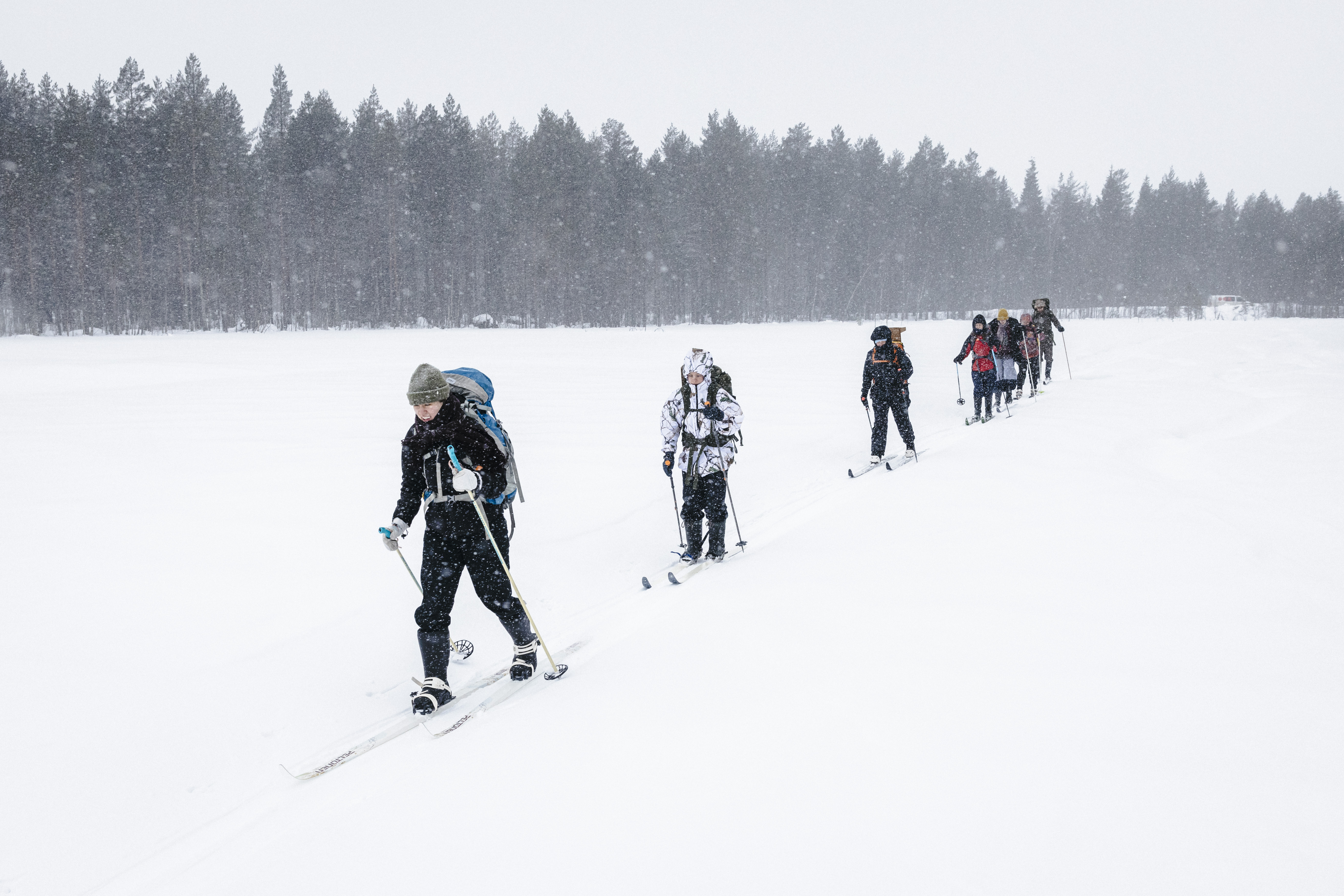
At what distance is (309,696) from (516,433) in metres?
8.05

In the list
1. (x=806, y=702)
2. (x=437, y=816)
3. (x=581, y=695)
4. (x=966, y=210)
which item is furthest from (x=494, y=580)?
(x=966, y=210)

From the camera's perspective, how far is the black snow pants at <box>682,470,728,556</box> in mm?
6383

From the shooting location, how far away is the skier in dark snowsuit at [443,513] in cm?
397

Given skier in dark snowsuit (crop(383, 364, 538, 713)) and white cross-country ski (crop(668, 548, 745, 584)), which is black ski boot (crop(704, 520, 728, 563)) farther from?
skier in dark snowsuit (crop(383, 364, 538, 713))

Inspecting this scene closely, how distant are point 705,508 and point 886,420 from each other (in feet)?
13.7

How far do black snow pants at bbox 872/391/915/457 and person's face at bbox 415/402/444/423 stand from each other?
691cm

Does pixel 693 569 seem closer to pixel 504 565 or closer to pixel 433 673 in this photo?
pixel 504 565

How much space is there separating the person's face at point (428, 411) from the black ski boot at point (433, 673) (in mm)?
1224

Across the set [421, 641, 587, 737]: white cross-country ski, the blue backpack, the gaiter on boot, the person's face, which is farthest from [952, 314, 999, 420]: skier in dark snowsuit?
the gaiter on boot

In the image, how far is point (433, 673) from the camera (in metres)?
4.16

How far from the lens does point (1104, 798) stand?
276cm

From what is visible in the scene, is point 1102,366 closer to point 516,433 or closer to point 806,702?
point 516,433

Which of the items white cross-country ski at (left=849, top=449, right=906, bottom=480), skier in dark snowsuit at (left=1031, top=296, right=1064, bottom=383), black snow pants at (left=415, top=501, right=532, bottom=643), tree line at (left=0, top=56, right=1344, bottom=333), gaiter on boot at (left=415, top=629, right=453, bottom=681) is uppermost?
tree line at (left=0, top=56, right=1344, bottom=333)

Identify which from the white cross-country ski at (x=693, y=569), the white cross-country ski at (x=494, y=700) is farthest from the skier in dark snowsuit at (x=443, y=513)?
the white cross-country ski at (x=693, y=569)
